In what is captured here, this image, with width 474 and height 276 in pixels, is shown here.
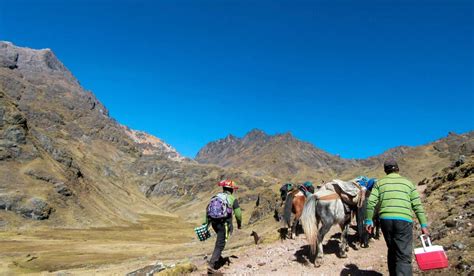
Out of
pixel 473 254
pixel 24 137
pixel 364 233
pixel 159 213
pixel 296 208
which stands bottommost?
pixel 473 254

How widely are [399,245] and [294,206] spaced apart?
968cm

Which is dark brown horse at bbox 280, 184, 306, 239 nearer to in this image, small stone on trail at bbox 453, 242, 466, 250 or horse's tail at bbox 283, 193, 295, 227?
horse's tail at bbox 283, 193, 295, 227

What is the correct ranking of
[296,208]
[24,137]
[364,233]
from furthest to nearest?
[24,137]
[296,208]
[364,233]

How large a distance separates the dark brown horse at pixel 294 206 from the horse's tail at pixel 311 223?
4.75m

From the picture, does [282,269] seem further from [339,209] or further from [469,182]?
[469,182]

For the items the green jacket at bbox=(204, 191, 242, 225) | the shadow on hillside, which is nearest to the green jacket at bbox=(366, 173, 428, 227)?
the shadow on hillside

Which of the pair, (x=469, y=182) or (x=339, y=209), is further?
(x=469, y=182)

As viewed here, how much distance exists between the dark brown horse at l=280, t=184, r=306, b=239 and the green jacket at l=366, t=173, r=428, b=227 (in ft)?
28.8

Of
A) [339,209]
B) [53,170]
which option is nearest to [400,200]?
[339,209]

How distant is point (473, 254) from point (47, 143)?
161355mm

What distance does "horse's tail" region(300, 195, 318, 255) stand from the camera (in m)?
13.6

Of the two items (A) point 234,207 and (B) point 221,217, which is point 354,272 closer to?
(A) point 234,207

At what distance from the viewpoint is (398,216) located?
31.6 ft

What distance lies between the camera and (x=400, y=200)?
386 inches
